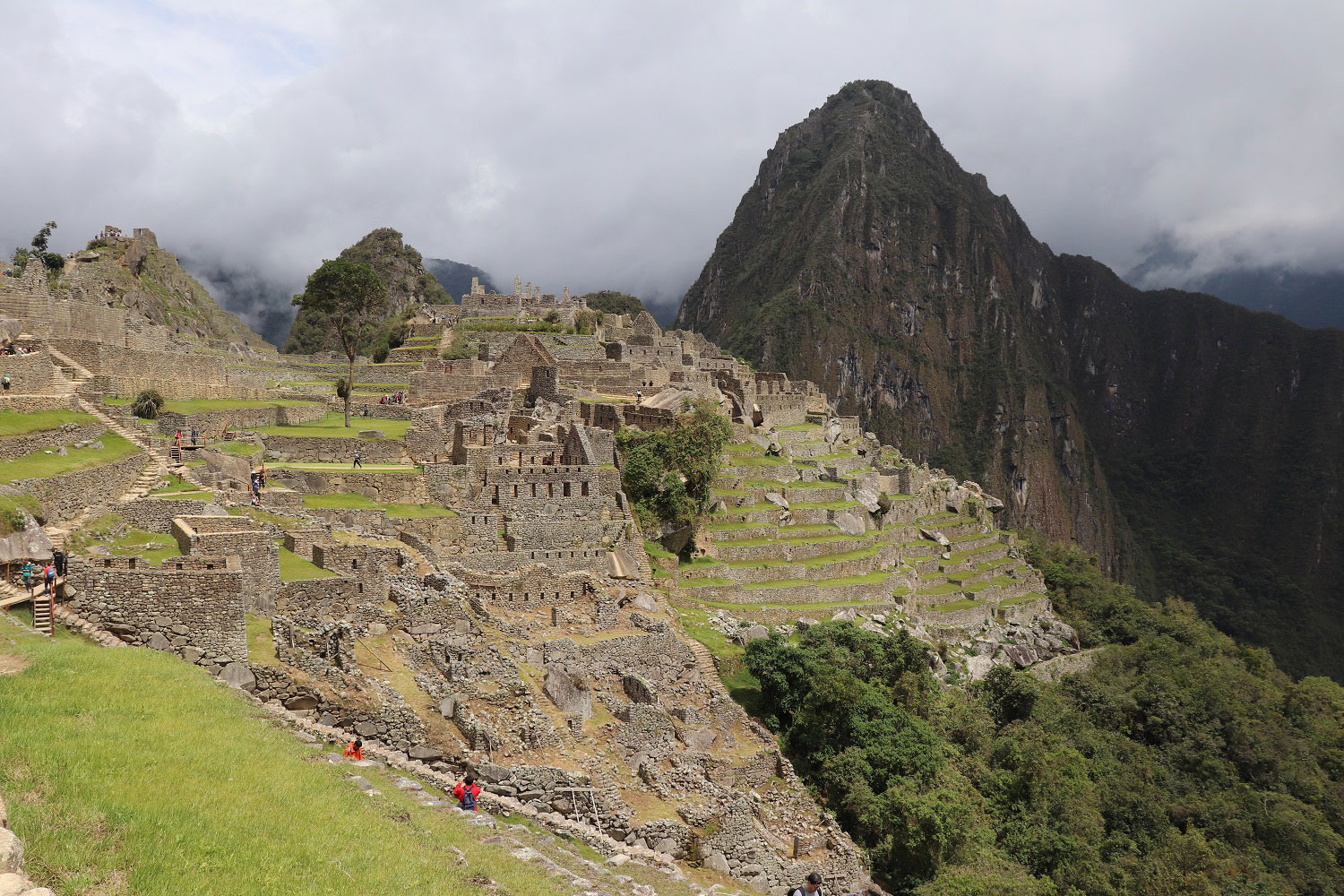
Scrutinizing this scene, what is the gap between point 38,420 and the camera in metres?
21.6

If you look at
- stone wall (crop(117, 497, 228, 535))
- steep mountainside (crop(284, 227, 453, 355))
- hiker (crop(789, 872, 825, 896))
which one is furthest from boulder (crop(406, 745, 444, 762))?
steep mountainside (crop(284, 227, 453, 355))

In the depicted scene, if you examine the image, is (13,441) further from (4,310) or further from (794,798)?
(794,798)

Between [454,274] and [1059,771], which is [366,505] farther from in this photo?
[454,274]

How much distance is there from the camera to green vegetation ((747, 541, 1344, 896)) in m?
23.2

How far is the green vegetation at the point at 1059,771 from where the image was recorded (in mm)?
23156

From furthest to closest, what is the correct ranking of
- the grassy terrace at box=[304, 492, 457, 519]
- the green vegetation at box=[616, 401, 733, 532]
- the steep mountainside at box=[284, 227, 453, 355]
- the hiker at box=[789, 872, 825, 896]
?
the steep mountainside at box=[284, 227, 453, 355] → the green vegetation at box=[616, 401, 733, 532] → the grassy terrace at box=[304, 492, 457, 519] → the hiker at box=[789, 872, 825, 896]

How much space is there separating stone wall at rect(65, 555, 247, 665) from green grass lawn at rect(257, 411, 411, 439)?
14.2m

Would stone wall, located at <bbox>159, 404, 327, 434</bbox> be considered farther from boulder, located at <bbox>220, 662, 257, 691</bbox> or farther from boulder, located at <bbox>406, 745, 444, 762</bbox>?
boulder, located at <bbox>406, 745, 444, 762</bbox>

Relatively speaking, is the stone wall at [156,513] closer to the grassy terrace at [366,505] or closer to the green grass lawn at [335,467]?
the grassy terrace at [366,505]

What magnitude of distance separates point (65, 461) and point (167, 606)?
911 centimetres

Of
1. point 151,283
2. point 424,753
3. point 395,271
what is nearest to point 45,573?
point 424,753

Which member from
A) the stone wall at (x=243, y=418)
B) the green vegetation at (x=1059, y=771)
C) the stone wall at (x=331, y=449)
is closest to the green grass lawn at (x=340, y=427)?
the stone wall at (x=243, y=418)

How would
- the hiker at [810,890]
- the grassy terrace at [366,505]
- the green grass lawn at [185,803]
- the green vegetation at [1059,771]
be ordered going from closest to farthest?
1. the green grass lawn at [185,803]
2. the hiker at [810,890]
3. the grassy terrace at [366,505]
4. the green vegetation at [1059,771]

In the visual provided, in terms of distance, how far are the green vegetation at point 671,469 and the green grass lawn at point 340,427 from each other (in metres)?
8.55
